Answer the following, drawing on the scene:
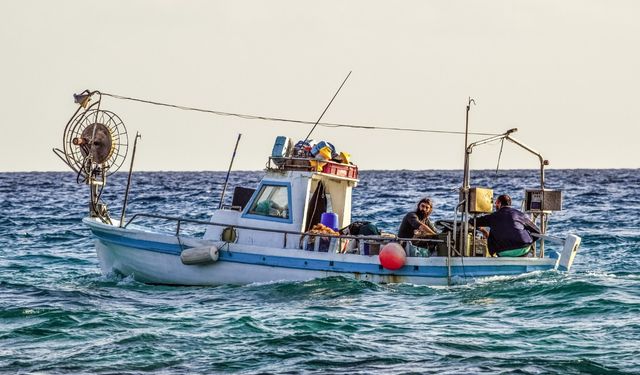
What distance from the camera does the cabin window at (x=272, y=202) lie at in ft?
64.8

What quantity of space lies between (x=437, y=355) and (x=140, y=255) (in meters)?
7.90

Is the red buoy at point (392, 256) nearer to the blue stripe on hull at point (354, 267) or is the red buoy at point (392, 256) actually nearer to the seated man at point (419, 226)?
the blue stripe on hull at point (354, 267)

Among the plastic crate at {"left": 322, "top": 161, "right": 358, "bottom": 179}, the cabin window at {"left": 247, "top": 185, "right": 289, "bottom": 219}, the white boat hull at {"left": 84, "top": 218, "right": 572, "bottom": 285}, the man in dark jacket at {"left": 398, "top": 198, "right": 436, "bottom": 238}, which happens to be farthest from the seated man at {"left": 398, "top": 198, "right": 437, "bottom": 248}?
the cabin window at {"left": 247, "top": 185, "right": 289, "bottom": 219}

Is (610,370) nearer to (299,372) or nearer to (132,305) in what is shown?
(299,372)

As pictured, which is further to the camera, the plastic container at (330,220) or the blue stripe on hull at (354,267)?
the plastic container at (330,220)

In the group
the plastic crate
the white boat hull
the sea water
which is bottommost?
the sea water

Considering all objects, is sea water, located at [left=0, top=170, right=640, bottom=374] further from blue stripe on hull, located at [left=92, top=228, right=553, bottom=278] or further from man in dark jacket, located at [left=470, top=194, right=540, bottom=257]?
man in dark jacket, located at [left=470, top=194, right=540, bottom=257]

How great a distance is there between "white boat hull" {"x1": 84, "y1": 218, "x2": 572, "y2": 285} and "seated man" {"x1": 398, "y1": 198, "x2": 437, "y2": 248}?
0.45 meters

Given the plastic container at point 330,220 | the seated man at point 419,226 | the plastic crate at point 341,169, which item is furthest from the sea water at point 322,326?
the plastic crate at point 341,169

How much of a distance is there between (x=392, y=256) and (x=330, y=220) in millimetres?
1697

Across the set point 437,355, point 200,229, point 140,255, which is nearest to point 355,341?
point 437,355

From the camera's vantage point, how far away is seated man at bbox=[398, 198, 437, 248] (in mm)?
18734

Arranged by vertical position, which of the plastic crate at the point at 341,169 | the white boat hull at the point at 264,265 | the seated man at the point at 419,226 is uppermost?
the plastic crate at the point at 341,169

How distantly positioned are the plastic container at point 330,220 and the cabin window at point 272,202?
2.15 feet
